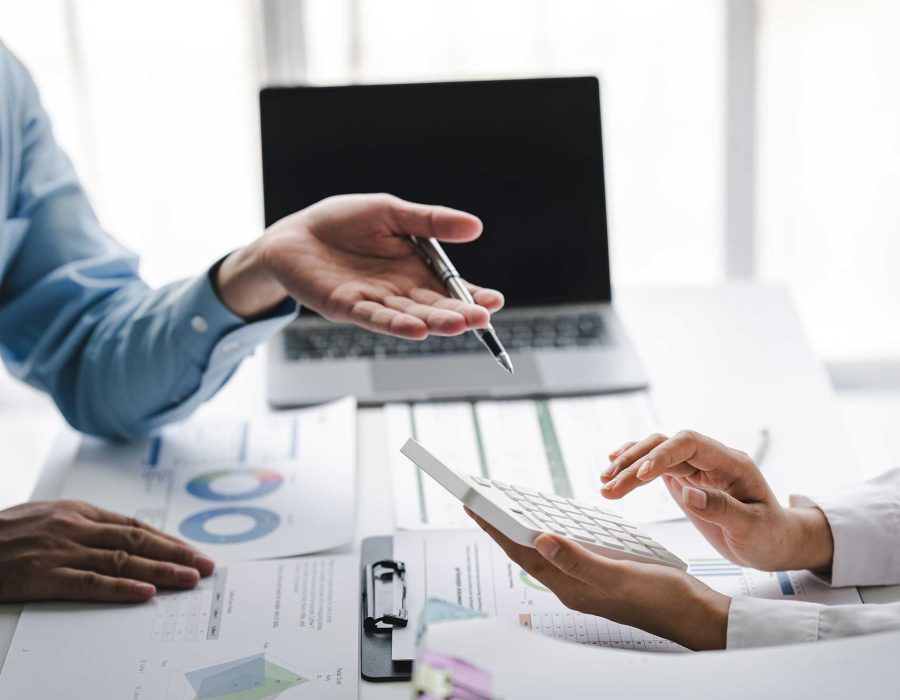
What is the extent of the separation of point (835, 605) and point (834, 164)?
2018mm

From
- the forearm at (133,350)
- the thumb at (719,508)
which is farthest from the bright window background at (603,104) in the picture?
the thumb at (719,508)

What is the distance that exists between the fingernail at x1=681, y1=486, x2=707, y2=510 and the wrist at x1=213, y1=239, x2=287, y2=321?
501 mm

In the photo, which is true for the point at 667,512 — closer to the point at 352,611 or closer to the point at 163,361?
the point at 352,611

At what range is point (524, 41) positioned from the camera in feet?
8.75

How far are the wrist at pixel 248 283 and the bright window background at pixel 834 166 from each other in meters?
1.78

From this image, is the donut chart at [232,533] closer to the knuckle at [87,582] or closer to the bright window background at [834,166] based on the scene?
the knuckle at [87,582]

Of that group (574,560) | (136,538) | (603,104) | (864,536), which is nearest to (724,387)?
(864,536)

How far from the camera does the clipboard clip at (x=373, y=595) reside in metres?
0.95

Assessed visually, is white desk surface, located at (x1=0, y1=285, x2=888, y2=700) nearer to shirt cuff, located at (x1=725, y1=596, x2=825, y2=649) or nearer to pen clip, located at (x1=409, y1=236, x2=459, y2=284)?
shirt cuff, located at (x1=725, y1=596, x2=825, y2=649)

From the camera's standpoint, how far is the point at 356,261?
121 cm

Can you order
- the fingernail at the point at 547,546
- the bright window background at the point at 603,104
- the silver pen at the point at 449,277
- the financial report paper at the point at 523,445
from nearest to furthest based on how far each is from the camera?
1. the fingernail at the point at 547,546
2. the silver pen at the point at 449,277
3. the financial report paper at the point at 523,445
4. the bright window background at the point at 603,104

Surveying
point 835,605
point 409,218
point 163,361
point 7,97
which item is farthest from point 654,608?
point 7,97

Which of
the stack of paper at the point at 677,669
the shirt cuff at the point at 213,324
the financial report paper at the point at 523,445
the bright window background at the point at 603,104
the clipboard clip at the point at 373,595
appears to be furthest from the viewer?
the bright window background at the point at 603,104

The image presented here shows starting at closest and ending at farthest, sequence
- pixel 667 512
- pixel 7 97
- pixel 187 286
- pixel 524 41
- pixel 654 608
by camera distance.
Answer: pixel 654 608 < pixel 667 512 < pixel 187 286 < pixel 7 97 < pixel 524 41
